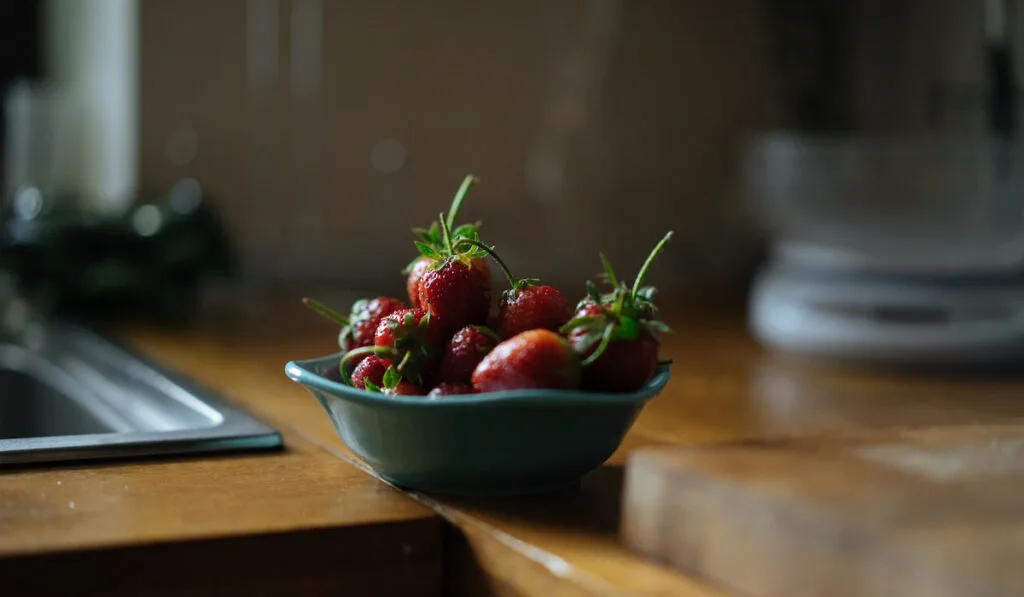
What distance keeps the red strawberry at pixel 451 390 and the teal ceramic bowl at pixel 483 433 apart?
14 mm

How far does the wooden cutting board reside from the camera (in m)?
Result: 0.40

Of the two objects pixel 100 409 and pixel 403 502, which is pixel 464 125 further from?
pixel 403 502

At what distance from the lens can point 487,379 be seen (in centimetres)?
56

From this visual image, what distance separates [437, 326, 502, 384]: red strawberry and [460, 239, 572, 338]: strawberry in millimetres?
12

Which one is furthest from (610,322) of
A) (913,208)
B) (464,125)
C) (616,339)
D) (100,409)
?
(464,125)

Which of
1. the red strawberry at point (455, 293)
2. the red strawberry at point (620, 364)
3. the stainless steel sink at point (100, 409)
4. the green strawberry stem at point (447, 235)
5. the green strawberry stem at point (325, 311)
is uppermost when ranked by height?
the green strawberry stem at point (447, 235)

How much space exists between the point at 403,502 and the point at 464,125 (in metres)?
1.21

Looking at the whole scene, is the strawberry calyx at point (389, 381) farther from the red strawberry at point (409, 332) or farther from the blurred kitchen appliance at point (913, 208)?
the blurred kitchen appliance at point (913, 208)

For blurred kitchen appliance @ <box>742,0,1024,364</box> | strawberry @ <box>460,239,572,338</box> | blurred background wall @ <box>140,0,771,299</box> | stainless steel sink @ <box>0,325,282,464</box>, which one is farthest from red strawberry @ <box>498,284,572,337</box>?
blurred background wall @ <box>140,0,771,299</box>

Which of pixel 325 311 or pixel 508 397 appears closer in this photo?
pixel 508 397

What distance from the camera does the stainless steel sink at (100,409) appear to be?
706 mm

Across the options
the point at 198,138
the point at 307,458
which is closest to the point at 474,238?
the point at 307,458

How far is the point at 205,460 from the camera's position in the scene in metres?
0.71

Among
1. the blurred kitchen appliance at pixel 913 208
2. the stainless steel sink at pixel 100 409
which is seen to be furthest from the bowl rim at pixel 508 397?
the blurred kitchen appliance at pixel 913 208
